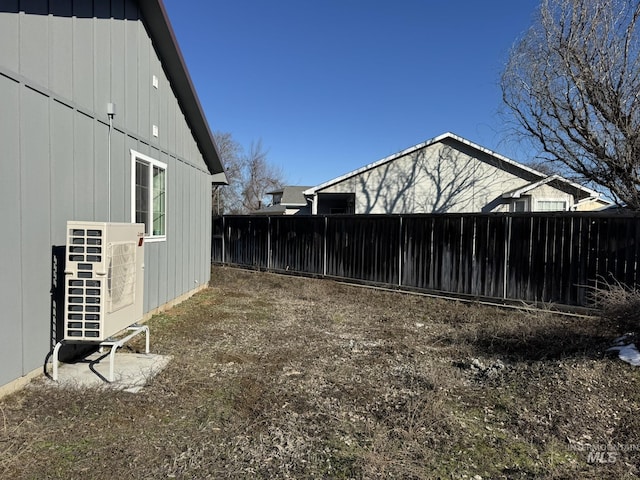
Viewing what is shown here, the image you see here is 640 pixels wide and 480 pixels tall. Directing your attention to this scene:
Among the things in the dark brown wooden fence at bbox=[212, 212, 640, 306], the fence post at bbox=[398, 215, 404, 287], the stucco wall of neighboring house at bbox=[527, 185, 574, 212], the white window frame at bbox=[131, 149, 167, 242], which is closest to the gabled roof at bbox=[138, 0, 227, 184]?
the white window frame at bbox=[131, 149, 167, 242]

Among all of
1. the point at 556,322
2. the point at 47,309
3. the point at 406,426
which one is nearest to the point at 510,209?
the point at 556,322

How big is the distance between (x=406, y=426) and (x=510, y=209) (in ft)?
48.8

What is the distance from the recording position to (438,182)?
16672mm

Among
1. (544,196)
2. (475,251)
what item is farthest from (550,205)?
(475,251)

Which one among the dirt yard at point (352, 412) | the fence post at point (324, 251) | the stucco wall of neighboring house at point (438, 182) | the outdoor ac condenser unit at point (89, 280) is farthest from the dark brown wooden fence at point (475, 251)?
the outdoor ac condenser unit at point (89, 280)

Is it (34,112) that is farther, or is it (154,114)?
(154,114)

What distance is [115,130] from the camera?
5328mm

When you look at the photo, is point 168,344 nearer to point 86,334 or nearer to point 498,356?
point 86,334

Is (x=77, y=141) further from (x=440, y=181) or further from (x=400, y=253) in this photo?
(x=440, y=181)

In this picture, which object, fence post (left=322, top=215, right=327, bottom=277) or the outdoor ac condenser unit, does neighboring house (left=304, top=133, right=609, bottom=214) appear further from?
the outdoor ac condenser unit

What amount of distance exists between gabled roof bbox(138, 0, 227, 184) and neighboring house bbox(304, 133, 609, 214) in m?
8.60

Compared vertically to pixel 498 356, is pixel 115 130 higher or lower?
higher

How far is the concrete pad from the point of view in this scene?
380cm

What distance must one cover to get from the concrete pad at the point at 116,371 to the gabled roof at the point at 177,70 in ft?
15.4
